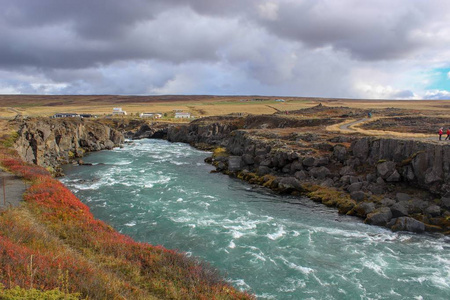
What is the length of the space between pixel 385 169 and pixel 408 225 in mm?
8387

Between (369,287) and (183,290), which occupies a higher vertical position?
(183,290)

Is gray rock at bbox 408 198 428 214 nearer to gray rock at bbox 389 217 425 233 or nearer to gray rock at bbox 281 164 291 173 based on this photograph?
gray rock at bbox 389 217 425 233

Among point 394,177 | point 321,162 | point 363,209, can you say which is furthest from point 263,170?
point 363,209

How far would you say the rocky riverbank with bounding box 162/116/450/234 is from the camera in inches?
966

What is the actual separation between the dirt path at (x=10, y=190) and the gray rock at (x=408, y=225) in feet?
81.0

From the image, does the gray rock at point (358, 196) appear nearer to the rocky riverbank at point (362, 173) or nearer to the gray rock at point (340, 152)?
the rocky riverbank at point (362, 173)

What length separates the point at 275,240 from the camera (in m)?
21.4

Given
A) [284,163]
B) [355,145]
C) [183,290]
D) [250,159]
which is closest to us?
[183,290]

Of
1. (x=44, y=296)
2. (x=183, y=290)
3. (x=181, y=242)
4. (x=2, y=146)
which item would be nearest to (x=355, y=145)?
(x=181, y=242)

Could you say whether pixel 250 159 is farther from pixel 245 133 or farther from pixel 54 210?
pixel 54 210

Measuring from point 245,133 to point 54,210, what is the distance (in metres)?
40.7

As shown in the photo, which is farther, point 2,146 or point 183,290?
point 2,146

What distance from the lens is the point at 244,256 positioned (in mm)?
19016

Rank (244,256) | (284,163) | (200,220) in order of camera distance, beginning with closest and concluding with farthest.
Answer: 1. (244,256)
2. (200,220)
3. (284,163)
